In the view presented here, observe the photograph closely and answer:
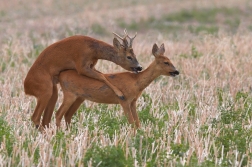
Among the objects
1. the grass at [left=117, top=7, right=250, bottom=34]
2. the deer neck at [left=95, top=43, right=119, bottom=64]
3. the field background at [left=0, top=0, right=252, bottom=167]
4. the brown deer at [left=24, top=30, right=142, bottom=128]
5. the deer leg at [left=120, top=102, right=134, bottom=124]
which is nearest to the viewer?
the field background at [left=0, top=0, right=252, bottom=167]

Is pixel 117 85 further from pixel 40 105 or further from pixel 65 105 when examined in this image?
pixel 40 105

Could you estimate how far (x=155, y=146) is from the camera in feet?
22.8

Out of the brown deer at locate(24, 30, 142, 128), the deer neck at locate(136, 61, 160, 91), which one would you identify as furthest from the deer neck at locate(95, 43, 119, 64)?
the deer neck at locate(136, 61, 160, 91)

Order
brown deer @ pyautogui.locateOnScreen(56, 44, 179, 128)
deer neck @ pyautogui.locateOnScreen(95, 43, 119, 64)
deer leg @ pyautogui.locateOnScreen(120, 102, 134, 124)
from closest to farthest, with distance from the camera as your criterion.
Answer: deer leg @ pyautogui.locateOnScreen(120, 102, 134, 124), brown deer @ pyautogui.locateOnScreen(56, 44, 179, 128), deer neck @ pyautogui.locateOnScreen(95, 43, 119, 64)

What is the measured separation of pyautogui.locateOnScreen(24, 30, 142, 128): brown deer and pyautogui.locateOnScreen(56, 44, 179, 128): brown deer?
11 centimetres

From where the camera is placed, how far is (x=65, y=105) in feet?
27.6

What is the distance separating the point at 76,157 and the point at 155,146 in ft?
3.69

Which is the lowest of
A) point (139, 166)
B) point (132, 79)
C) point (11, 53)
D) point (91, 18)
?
point (139, 166)

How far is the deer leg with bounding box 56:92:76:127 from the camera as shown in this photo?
841cm

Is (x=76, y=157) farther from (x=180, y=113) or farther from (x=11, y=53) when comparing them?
(x=11, y=53)

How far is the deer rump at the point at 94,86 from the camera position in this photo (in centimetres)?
834

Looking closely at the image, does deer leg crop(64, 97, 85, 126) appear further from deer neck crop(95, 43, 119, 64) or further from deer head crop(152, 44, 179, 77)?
deer head crop(152, 44, 179, 77)

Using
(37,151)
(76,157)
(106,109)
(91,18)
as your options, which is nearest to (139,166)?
(76,157)

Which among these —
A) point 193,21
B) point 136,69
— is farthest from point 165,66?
point 193,21
